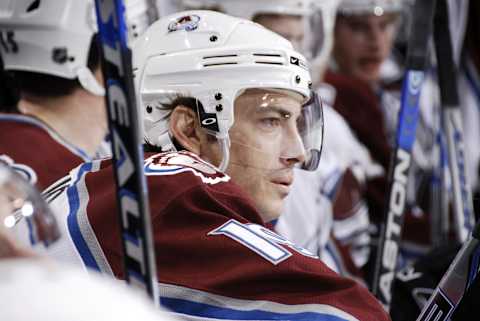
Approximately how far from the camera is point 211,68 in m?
2.38

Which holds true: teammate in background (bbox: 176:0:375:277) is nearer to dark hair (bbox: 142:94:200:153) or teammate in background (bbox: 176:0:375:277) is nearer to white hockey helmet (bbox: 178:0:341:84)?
white hockey helmet (bbox: 178:0:341:84)

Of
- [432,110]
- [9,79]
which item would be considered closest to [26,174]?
[9,79]

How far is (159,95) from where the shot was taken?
242 cm

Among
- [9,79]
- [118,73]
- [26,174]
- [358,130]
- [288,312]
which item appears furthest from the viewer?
[358,130]

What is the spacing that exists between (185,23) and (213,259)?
1.97 ft

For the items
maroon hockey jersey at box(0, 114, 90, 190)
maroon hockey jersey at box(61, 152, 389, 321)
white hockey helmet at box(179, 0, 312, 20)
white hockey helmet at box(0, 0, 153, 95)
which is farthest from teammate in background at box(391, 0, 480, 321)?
white hockey helmet at box(0, 0, 153, 95)

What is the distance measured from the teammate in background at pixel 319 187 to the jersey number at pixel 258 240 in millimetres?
1493

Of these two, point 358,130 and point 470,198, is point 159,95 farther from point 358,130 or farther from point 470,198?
point 358,130

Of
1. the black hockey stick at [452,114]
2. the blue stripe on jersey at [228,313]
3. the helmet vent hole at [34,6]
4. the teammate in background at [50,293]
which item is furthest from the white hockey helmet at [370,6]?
the teammate in background at [50,293]

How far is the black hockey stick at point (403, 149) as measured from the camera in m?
2.91

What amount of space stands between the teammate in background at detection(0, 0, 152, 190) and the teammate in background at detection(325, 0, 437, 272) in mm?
1944

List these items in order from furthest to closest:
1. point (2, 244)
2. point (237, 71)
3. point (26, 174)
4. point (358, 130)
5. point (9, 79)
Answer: point (358, 130), point (9, 79), point (26, 174), point (237, 71), point (2, 244)

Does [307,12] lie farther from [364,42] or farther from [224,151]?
[224,151]

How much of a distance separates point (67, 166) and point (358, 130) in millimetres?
2351
